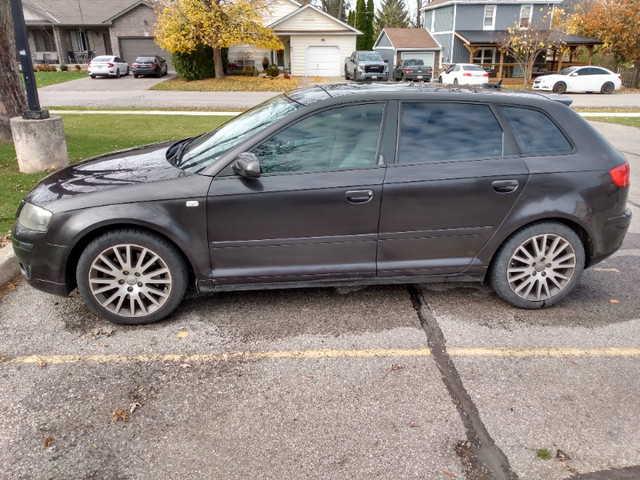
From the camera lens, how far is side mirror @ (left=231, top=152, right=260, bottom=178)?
3596 mm

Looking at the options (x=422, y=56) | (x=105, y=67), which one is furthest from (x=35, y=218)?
(x=422, y=56)

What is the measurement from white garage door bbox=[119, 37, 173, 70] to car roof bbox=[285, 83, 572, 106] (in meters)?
39.0

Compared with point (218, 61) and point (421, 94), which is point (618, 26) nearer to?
point (218, 61)

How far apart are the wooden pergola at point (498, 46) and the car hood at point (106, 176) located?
3481 centimetres

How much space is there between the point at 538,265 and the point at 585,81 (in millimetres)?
28509

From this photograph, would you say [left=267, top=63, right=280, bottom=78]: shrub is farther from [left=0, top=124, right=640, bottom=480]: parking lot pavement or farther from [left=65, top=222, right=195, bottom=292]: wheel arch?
[left=65, top=222, right=195, bottom=292]: wheel arch

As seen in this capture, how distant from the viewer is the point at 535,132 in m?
4.06

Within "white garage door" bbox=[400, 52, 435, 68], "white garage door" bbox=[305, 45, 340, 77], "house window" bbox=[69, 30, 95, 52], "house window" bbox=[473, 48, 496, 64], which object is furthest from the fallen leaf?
"house window" bbox=[69, 30, 95, 52]

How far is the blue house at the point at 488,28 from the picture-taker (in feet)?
125

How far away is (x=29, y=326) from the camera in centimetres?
389

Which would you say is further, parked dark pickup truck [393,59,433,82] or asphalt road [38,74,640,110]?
parked dark pickup truck [393,59,433,82]

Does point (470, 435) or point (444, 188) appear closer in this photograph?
point (470, 435)

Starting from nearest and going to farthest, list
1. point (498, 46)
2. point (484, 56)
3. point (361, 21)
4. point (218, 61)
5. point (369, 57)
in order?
point (218, 61)
point (369, 57)
point (498, 46)
point (484, 56)
point (361, 21)

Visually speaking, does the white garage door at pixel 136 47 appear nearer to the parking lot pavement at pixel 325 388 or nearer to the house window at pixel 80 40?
the house window at pixel 80 40
